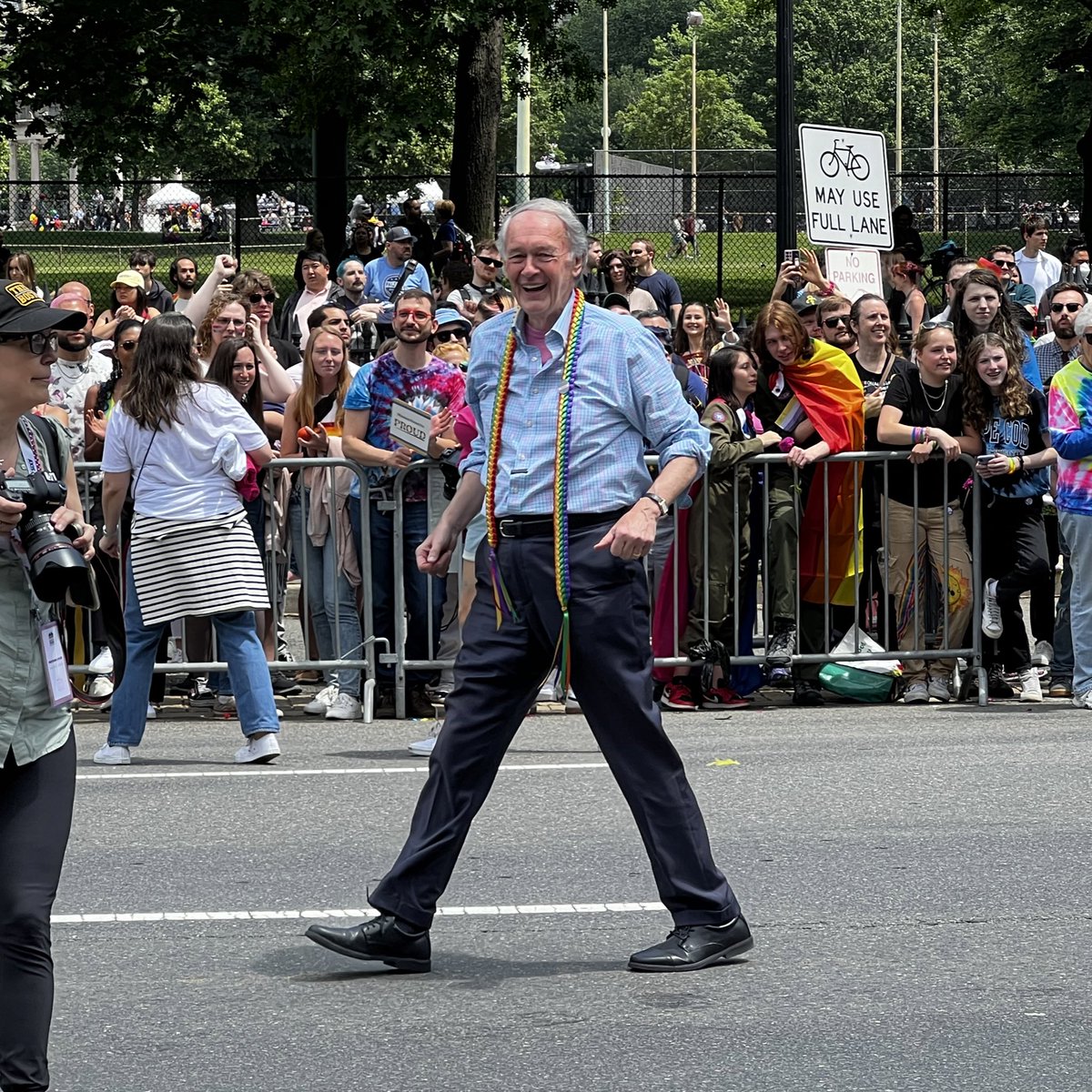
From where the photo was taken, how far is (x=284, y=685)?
1082 cm

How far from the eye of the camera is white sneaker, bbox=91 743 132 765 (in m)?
8.84

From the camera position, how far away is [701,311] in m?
13.2

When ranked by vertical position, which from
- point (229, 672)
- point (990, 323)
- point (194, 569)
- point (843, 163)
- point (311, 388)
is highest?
point (843, 163)

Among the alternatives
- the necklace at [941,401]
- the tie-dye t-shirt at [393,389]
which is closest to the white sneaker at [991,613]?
the necklace at [941,401]

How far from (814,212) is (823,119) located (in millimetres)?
87073

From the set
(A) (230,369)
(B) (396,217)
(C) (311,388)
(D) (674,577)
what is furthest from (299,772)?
(B) (396,217)

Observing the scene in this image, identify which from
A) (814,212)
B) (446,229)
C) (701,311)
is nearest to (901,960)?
(701,311)

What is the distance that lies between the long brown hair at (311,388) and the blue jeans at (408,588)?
644 millimetres

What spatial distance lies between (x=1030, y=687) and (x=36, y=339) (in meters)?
6.98

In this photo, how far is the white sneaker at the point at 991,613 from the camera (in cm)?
1009

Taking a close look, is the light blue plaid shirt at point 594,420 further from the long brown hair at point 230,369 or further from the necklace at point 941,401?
the necklace at point 941,401

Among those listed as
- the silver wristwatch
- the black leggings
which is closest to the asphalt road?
the black leggings

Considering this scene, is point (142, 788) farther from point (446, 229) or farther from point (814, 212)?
point (446, 229)

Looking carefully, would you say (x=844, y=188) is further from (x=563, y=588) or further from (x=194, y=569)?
(x=563, y=588)
